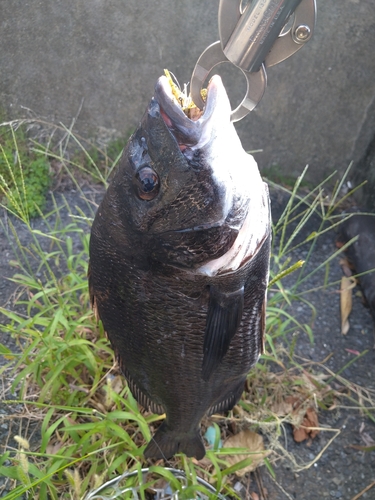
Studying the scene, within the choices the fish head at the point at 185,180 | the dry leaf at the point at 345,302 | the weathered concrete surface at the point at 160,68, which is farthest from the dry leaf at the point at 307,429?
the weathered concrete surface at the point at 160,68

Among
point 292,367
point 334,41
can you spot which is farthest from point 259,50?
point 334,41

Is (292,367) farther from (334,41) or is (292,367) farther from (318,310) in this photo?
(334,41)

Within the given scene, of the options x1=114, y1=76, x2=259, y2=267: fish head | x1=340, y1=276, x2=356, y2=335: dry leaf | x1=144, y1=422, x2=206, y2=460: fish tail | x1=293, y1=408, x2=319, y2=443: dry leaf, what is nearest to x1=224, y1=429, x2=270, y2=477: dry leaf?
x1=293, y1=408, x2=319, y2=443: dry leaf

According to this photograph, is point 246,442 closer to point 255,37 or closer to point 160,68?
point 255,37

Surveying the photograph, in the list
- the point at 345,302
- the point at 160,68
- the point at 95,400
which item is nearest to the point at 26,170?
the point at 160,68

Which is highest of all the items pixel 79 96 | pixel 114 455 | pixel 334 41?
pixel 79 96

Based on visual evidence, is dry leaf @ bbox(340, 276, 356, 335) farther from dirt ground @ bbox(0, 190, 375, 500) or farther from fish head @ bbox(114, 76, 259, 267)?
fish head @ bbox(114, 76, 259, 267)

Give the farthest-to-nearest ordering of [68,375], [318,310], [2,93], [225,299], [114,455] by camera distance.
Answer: [2,93], [318,310], [68,375], [114,455], [225,299]

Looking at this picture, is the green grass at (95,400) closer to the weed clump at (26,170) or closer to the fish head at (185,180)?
the fish head at (185,180)
